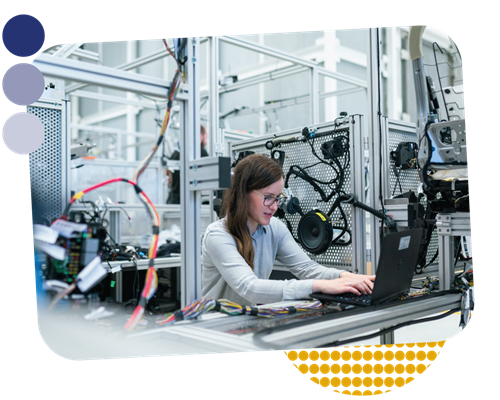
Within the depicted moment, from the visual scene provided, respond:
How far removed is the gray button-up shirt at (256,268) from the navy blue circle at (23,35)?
2.22 feet

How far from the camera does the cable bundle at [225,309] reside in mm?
1025

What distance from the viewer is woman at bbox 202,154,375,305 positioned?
125 cm

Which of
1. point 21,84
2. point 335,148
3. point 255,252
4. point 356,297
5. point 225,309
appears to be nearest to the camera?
point 21,84

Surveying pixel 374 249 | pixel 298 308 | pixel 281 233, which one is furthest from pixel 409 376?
pixel 281 233

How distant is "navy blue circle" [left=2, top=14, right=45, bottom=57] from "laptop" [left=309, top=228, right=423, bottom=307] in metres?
0.86

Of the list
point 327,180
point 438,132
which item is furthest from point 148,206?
point 327,180

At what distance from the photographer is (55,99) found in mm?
2049

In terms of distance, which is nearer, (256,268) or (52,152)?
(256,268)

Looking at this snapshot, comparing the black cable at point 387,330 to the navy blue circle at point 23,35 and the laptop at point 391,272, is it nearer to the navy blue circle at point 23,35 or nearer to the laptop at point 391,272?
the laptop at point 391,272

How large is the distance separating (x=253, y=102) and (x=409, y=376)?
4545 mm

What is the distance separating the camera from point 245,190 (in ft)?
4.88

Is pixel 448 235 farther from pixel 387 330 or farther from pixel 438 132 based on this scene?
pixel 387 330

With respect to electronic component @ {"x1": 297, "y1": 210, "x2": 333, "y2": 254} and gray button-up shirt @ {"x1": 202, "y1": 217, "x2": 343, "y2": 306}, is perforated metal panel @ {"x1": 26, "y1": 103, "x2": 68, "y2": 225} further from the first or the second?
electronic component @ {"x1": 297, "y1": 210, "x2": 333, "y2": 254}

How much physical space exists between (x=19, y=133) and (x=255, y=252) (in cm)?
86
